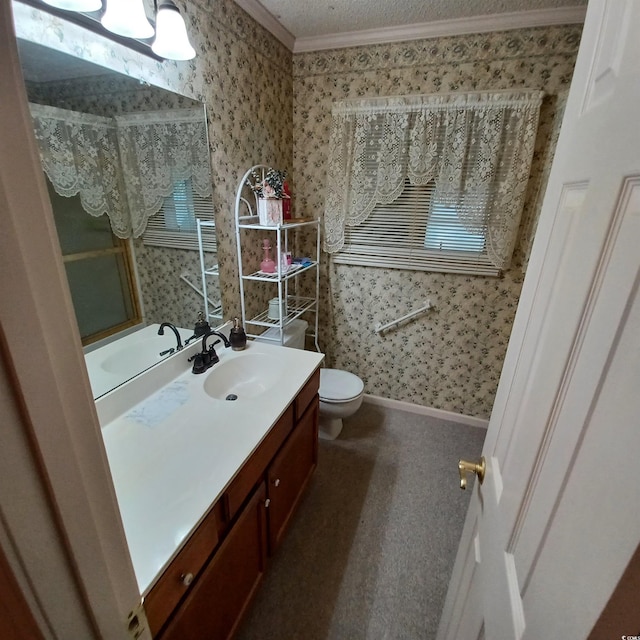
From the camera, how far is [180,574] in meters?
0.81

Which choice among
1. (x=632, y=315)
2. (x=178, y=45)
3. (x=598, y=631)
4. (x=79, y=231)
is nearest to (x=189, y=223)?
(x=79, y=231)

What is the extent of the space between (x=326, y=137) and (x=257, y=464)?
6.72ft

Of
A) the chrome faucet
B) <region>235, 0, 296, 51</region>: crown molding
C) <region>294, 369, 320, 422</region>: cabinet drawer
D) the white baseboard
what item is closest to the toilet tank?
<region>294, 369, 320, 422</region>: cabinet drawer

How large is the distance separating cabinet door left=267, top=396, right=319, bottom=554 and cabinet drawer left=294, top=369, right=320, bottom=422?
0.15 ft

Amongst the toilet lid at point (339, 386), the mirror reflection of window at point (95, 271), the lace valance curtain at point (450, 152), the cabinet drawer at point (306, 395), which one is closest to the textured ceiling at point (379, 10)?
the lace valance curtain at point (450, 152)

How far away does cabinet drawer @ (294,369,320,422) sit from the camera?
144cm

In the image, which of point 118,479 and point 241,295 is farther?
point 241,295

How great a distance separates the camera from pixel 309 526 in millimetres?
1681

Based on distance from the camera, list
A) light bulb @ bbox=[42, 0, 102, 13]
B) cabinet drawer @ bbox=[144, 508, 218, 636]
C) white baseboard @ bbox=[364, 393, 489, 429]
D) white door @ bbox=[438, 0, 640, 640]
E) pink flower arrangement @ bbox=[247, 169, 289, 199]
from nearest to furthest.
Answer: white door @ bbox=[438, 0, 640, 640] < cabinet drawer @ bbox=[144, 508, 218, 636] < light bulb @ bbox=[42, 0, 102, 13] < pink flower arrangement @ bbox=[247, 169, 289, 199] < white baseboard @ bbox=[364, 393, 489, 429]

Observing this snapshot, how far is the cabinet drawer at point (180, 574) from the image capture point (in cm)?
74

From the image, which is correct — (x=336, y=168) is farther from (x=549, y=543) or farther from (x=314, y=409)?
(x=549, y=543)

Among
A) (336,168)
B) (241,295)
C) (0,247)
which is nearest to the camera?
(0,247)

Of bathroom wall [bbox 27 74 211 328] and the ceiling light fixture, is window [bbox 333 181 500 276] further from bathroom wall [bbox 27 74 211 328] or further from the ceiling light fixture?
the ceiling light fixture

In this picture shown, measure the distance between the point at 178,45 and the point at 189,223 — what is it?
64cm
